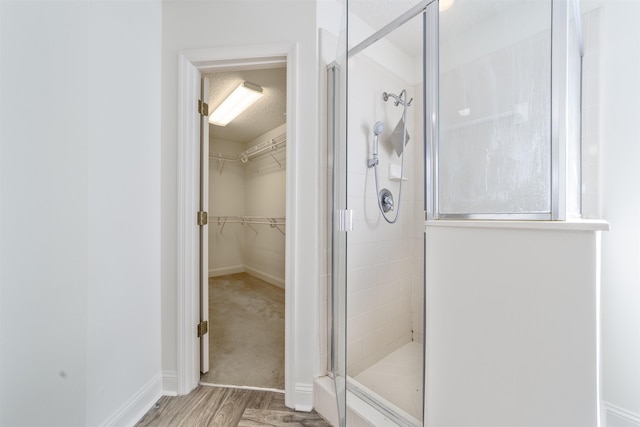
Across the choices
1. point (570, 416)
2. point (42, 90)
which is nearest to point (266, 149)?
point (42, 90)

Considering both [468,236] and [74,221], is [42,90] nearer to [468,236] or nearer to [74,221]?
[74,221]

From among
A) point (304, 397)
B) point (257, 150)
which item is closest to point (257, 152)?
point (257, 150)

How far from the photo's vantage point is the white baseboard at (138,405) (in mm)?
1186

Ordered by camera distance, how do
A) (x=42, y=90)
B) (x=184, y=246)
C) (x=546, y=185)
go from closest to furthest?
(x=546, y=185) < (x=42, y=90) < (x=184, y=246)

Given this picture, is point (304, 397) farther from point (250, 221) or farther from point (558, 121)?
point (250, 221)

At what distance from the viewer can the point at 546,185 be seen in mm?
838

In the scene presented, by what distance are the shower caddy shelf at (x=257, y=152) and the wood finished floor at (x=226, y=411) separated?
2.81 m

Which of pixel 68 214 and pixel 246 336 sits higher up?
pixel 68 214

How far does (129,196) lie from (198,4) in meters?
1.19

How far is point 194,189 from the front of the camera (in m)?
1.52

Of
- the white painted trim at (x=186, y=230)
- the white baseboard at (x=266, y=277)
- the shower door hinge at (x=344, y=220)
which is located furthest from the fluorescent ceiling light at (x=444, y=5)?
the white baseboard at (x=266, y=277)

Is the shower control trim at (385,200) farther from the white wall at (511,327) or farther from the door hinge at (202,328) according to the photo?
the door hinge at (202,328)

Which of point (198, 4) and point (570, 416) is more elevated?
point (198, 4)

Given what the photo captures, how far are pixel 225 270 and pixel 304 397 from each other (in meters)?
3.63
